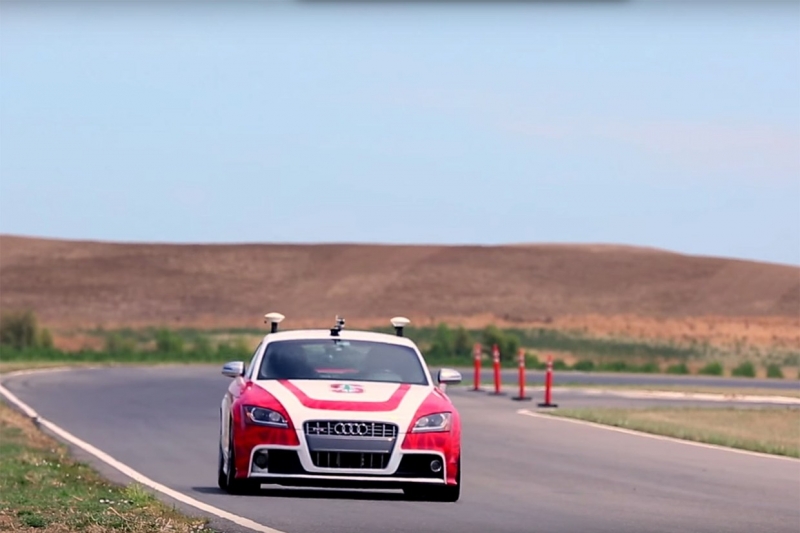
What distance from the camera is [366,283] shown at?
11606 cm

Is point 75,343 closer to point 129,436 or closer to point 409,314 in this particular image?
point 409,314

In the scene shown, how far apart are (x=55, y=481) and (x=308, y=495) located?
2542 mm

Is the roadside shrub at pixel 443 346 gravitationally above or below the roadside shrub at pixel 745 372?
above

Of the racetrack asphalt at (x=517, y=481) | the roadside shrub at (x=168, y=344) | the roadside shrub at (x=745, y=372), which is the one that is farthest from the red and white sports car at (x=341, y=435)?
the roadside shrub at (x=168, y=344)

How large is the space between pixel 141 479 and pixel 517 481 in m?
4.12

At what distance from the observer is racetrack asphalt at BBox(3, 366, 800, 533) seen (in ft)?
47.7

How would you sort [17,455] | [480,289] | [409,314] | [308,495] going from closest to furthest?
[308,495] → [17,455] → [409,314] → [480,289]

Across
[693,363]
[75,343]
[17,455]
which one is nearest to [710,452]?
[17,455]

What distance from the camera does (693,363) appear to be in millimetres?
71938

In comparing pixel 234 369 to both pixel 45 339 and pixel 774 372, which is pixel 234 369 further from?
pixel 45 339

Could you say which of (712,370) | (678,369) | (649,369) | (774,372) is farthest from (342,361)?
(774,372)

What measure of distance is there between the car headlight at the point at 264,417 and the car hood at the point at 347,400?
0.10 meters

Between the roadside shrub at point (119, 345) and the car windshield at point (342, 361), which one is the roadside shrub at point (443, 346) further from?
the car windshield at point (342, 361)

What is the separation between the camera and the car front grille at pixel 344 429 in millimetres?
14578
